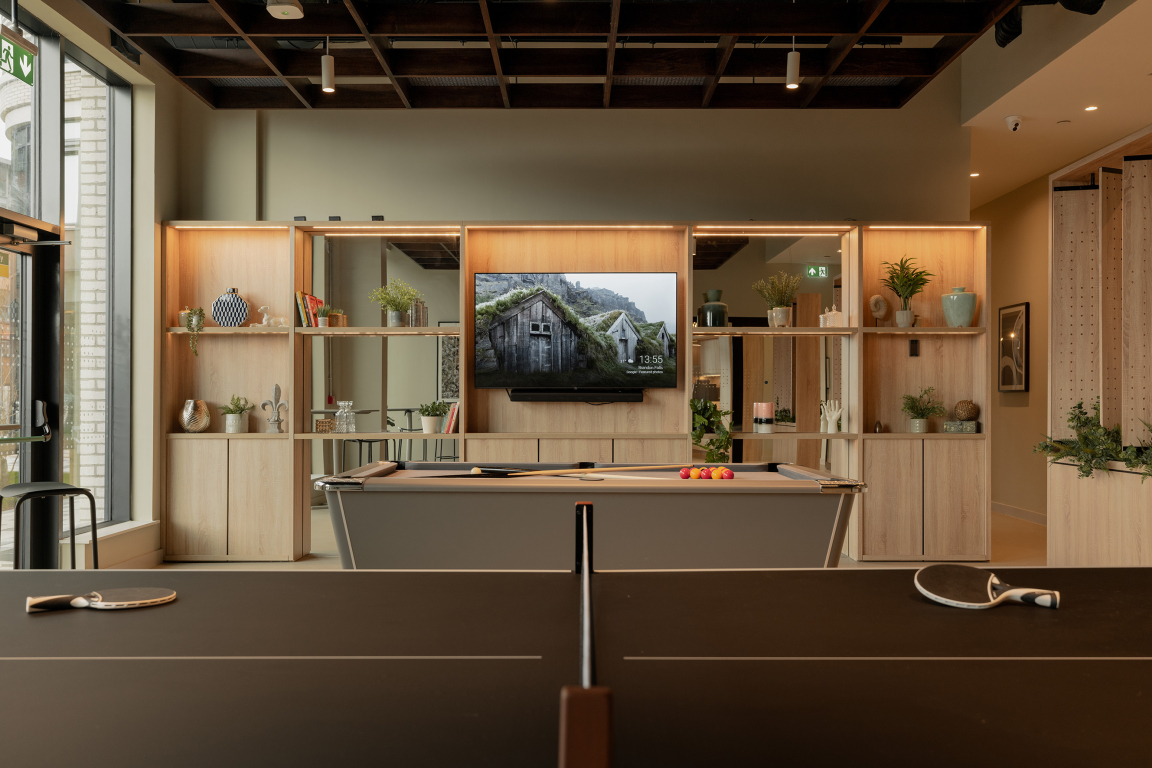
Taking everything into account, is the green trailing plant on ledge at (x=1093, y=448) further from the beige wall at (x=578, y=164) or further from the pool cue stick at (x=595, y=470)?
the pool cue stick at (x=595, y=470)

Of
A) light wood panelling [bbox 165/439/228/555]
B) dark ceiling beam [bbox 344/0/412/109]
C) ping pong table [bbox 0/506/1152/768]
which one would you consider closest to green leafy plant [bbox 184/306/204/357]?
light wood panelling [bbox 165/439/228/555]

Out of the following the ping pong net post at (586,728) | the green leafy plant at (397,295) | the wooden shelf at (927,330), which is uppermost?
the green leafy plant at (397,295)

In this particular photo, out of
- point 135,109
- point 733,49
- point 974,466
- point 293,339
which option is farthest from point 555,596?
point 135,109

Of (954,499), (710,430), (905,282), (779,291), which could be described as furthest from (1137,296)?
(710,430)

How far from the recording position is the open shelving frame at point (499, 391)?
5.05 meters

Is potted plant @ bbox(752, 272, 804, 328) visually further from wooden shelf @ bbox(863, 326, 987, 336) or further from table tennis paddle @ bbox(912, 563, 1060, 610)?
table tennis paddle @ bbox(912, 563, 1060, 610)

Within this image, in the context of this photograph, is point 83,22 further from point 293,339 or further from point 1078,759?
point 1078,759

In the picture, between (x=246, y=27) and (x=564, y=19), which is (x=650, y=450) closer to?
(x=564, y=19)

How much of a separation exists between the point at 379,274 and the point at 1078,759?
5.03 m

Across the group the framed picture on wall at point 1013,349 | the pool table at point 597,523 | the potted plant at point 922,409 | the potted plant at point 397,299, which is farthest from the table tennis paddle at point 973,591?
the framed picture on wall at point 1013,349

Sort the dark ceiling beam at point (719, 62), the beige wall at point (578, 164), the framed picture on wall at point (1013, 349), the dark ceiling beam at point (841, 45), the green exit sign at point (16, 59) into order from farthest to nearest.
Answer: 1. the framed picture on wall at point (1013, 349)
2. the beige wall at point (578, 164)
3. the dark ceiling beam at point (719, 62)
4. the dark ceiling beam at point (841, 45)
5. the green exit sign at point (16, 59)

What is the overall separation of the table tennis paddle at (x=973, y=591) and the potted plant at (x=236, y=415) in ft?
15.7

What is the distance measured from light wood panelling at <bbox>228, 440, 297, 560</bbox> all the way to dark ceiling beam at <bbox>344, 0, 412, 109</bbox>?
246 cm

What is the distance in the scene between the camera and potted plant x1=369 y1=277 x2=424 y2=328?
17.0 ft
